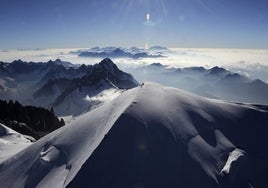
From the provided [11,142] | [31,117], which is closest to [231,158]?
[11,142]

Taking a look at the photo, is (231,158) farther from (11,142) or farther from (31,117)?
(31,117)

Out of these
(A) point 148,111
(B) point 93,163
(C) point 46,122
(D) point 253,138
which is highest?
(A) point 148,111

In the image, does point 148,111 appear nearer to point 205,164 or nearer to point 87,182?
point 205,164

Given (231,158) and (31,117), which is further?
(31,117)

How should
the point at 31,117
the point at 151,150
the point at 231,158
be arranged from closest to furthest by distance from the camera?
the point at 151,150 → the point at 231,158 → the point at 31,117

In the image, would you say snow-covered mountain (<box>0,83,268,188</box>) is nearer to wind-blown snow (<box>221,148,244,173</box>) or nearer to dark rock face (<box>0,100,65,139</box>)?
wind-blown snow (<box>221,148,244,173</box>)

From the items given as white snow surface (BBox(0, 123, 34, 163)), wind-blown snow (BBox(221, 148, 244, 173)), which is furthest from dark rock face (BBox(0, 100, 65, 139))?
wind-blown snow (BBox(221, 148, 244, 173))

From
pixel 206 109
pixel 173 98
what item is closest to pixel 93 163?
pixel 173 98

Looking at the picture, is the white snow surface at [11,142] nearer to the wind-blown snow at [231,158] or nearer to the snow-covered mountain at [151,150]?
the snow-covered mountain at [151,150]
